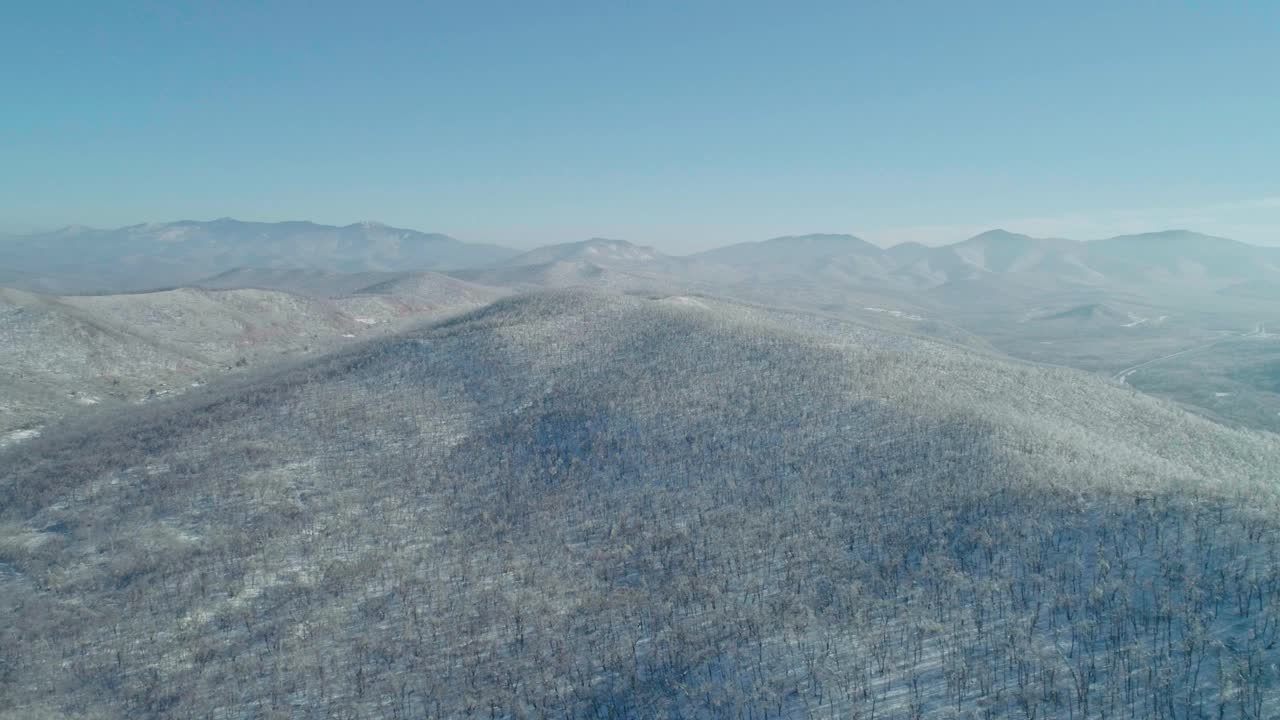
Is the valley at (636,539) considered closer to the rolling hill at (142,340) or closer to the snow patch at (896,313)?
the rolling hill at (142,340)

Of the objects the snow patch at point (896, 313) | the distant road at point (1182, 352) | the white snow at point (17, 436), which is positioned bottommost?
the white snow at point (17, 436)

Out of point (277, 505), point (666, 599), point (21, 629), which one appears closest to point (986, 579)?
point (666, 599)

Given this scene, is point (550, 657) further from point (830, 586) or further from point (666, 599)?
point (830, 586)

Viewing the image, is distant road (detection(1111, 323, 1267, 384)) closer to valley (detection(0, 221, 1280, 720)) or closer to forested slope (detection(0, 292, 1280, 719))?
valley (detection(0, 221, 1280, 720))

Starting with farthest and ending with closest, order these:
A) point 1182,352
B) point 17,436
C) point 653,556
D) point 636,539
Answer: point 1182,352 → point 17,436 → point 636,539 → point 653,556

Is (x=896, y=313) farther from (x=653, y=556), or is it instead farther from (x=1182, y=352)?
(x=653, y=556)

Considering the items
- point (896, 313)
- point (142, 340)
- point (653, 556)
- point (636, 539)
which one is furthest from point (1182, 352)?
point (142, 340)

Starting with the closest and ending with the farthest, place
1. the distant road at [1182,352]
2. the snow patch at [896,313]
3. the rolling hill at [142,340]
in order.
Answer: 1. the rolling hill at [142,340]
2. the distant road at [1182,352]
3. the snow patch at [896,313]

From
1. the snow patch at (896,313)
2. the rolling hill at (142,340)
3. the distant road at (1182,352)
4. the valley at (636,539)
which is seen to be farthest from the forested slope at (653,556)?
the snow patch at (896,313)
